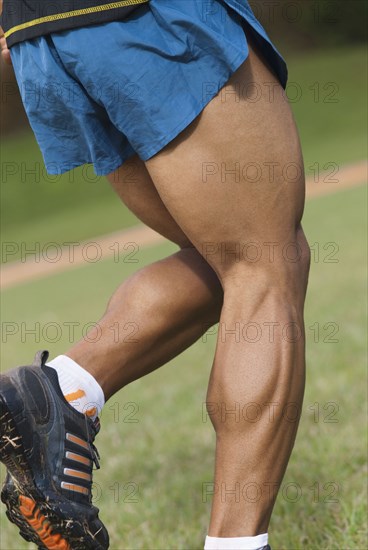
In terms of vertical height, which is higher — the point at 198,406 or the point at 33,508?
the point at 33,508

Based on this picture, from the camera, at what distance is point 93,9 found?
1.58m

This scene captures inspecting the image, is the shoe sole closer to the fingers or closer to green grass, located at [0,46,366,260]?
the fingers

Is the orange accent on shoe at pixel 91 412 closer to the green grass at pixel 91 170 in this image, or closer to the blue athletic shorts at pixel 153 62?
the blue athletic shorts at pixel 153 62

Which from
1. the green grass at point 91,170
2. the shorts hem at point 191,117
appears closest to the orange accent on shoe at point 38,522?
the shorts hem at point 191,117

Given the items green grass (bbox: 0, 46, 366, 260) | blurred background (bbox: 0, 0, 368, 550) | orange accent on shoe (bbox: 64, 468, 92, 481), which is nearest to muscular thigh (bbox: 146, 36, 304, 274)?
orange accent on shoe (bbox: 64, 468, 92, 481)

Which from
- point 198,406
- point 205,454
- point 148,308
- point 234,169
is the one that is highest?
point 234,169

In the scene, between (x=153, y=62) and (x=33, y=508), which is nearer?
(x=153, y=62)

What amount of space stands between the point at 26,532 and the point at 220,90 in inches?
35.9

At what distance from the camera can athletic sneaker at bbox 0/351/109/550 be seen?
1.65 meters

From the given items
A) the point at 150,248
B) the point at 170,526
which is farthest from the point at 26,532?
the point at 150,248

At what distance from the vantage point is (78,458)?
176 centimetres

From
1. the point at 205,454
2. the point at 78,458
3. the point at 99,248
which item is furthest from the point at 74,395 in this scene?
the point at 99,248

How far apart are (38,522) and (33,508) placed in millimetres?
29

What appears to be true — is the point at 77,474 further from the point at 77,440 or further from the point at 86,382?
the point at 86,382
